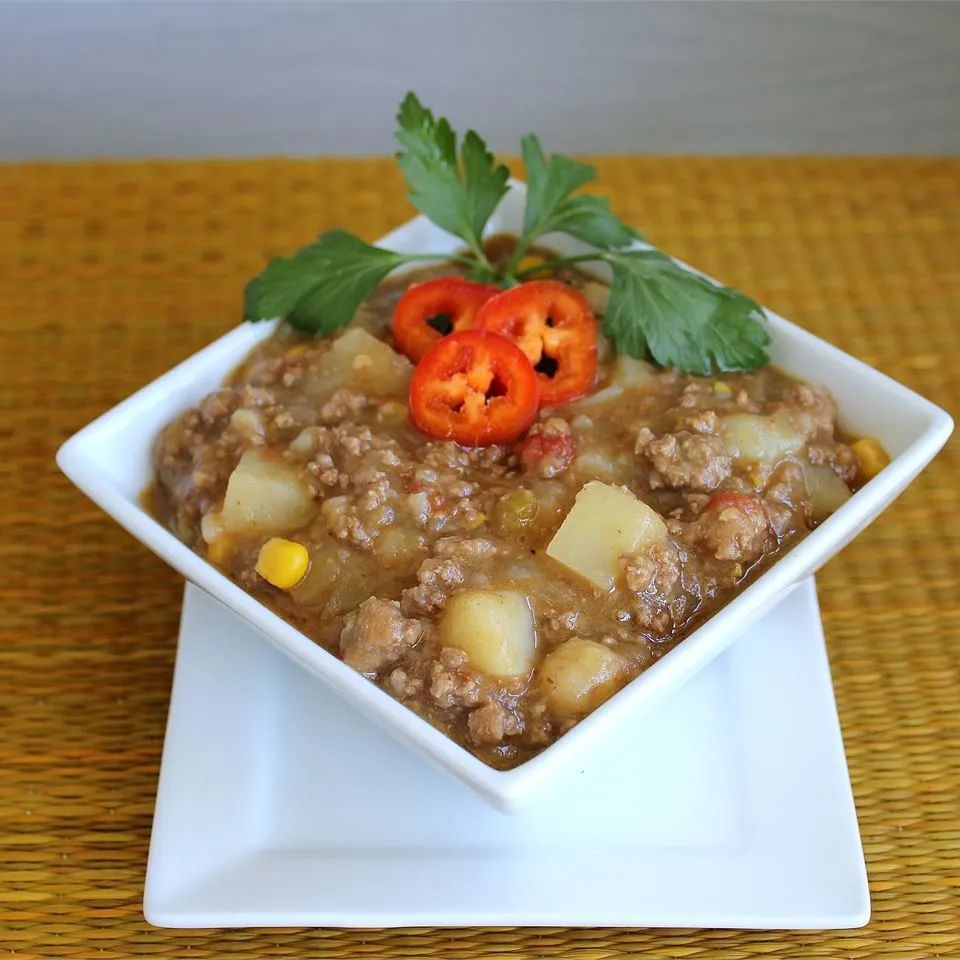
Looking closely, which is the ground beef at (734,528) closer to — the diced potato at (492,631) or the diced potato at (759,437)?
the diced potato at (759,437)

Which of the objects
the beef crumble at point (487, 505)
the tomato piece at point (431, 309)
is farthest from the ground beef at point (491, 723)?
the tomato piece at point (431, 309)

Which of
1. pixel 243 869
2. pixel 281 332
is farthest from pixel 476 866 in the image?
pixel 281 332

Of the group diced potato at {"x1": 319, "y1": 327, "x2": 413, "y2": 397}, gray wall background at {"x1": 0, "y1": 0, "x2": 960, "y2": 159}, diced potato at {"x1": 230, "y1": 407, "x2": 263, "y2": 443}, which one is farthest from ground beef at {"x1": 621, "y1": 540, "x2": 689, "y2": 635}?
gray wall background at {"x1": 0, "y1": 0, "x2": 960, "y2": 159}

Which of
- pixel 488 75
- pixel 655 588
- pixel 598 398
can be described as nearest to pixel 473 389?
pixel 598 398

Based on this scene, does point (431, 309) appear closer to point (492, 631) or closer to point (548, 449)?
point (548, 449)

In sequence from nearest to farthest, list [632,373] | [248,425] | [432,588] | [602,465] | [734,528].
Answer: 1. [432,588]
2. [734,528]
3. [602,465]
4. [248,425]
5. [632,373]

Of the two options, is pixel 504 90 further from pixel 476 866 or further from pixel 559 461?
pixel 476 866
